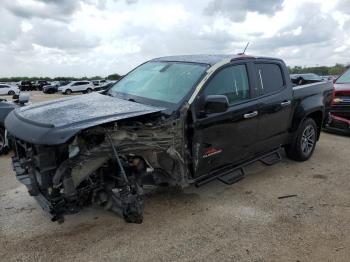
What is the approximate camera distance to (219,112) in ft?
15.1

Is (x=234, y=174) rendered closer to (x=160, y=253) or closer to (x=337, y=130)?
(x=160, y=253)

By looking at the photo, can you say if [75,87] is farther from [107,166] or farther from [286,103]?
[107,166]

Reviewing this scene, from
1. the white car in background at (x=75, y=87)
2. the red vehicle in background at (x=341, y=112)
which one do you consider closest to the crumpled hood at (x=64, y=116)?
the red vehicle in background at (x=341, y=112)

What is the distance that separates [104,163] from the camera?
13.3 ft

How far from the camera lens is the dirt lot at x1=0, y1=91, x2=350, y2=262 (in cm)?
371

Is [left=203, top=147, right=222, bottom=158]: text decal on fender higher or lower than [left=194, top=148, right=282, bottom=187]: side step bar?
higher

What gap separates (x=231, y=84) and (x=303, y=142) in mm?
2358

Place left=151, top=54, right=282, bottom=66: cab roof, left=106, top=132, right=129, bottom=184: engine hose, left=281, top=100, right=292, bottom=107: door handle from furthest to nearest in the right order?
left=281, top=100, right=292, bottom=107: door handle < left=151, top=54, right=282, bottom=66: cab roof < left=106, top=132, right=129, bottom=184: engine hose

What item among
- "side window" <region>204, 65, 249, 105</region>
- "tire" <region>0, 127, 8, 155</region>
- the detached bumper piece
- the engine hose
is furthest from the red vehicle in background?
"tire" <region>0, 127, 8, 155</region>

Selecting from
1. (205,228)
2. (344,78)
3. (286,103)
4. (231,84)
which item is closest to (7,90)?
(344,78)

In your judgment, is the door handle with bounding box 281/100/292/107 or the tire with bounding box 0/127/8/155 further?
the tire with bounding box 0/127/8/155

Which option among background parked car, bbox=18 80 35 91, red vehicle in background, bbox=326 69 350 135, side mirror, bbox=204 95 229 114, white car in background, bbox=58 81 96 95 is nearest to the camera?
side mirror, bbox=204 95 229 114

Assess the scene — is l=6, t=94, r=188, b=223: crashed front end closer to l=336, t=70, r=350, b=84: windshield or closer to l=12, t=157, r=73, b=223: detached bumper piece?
l=12, t=157, r=73, b=223: detached bumper piece

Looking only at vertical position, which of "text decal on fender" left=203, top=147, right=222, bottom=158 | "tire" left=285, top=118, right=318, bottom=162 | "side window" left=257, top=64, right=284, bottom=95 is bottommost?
"tire" left=285, top=118, right=318, bottom=162
